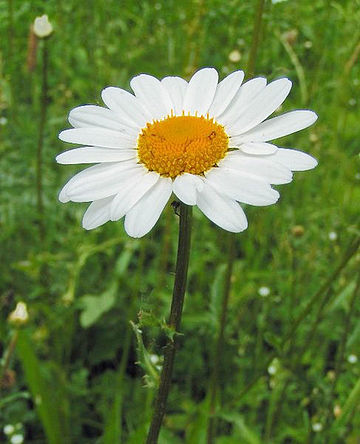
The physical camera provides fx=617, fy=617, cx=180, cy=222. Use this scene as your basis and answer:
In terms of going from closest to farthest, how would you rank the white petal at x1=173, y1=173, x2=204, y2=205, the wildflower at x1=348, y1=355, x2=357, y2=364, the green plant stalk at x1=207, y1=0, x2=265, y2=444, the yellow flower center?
the white petal at x1=173, y1=173, x2=204, y2=205 < the yellow flower center < the green plant stalk at x1=207, y1=0, x2=265, y2=444 < the wildflower at x1=348, y1=355, x2=357, y2=364

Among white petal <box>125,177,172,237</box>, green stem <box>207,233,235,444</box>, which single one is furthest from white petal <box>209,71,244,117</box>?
green stem <box>207,233,235,444</box>

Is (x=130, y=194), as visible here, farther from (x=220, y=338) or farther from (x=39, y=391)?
(x=39, y=391)

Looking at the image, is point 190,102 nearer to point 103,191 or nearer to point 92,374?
point 103,191

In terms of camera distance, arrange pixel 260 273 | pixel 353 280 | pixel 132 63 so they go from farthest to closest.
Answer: pixel 132 63
pixel 260 273
pixel 353 280

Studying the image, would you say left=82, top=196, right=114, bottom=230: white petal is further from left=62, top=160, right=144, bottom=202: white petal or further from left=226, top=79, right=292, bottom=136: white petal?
left=226, top=79, right=292, bottom=136: white petal

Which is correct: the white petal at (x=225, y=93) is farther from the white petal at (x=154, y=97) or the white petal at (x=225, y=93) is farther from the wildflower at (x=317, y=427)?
the wildflower at (x=317, y=427)

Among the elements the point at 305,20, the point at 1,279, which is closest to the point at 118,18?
the point at 305,20
